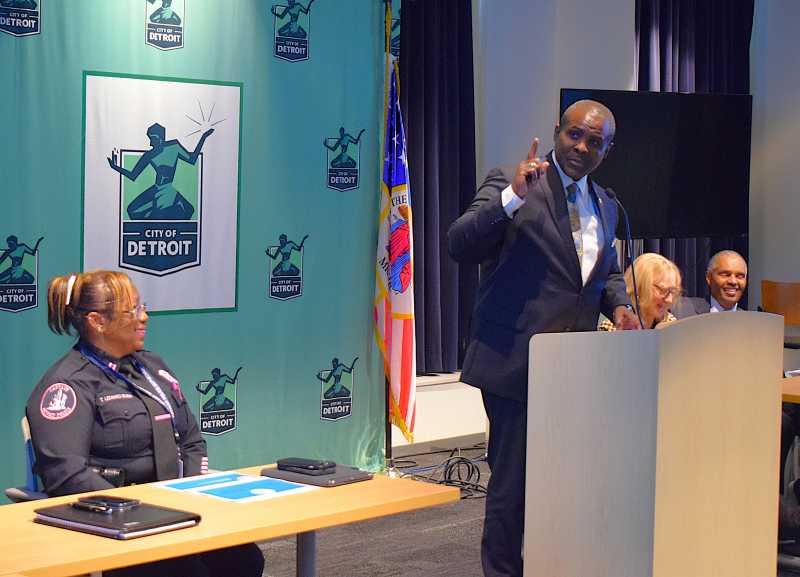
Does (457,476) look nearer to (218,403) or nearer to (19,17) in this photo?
(218,403)

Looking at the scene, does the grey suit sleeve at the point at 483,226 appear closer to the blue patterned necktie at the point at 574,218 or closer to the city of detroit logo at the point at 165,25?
the blue patterned necktie at the point at 574,218

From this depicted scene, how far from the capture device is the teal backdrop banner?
12.3ft

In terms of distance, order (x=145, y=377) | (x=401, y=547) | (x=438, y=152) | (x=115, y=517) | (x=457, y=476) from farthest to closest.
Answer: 1. (x=438, y=152)
2. (x=457, y=476)
3. (x=401, y=547)
4. (x=145, y=377)
5. (x=115, y=517)

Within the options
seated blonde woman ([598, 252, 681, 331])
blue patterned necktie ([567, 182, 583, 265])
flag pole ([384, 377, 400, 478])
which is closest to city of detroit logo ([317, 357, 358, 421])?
flag pole ([384, 377, 400, 478])

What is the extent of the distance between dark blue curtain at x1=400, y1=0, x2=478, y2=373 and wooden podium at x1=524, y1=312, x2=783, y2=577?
327 cm

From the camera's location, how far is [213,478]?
2.08 meters

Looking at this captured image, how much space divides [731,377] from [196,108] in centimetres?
291

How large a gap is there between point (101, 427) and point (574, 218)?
1392mm

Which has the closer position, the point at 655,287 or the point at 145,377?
the point at 145,377

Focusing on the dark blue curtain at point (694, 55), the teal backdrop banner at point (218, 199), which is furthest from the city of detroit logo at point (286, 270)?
the dark blue curtain at point (694, 55)

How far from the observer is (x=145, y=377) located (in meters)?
2.46

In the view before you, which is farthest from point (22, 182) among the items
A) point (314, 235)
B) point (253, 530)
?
point (253, 530)

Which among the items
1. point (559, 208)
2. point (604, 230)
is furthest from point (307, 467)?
point (604, 230)

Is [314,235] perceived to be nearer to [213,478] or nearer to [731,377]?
[213,478]
